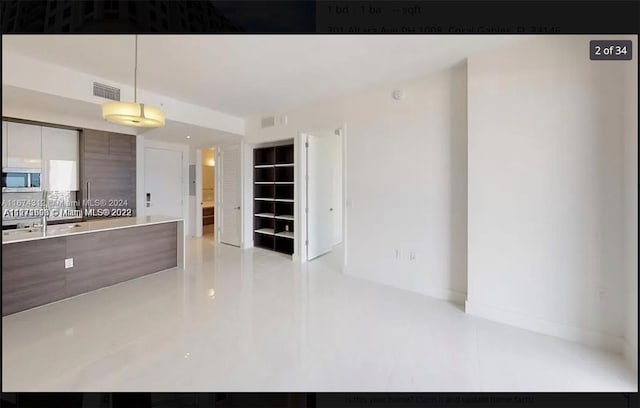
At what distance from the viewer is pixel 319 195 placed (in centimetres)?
527

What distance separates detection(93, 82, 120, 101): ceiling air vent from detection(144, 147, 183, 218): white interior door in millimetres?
2635

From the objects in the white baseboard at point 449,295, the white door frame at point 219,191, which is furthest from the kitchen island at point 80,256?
the white baseboard at point 449,295

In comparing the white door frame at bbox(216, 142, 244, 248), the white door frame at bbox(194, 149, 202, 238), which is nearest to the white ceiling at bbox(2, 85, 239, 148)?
the white door frame at bbox(216, 142, 244, 248)

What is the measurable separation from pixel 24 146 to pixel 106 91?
1.88 meters

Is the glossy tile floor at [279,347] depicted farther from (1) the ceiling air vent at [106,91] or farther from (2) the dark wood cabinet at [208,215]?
(2) the dark wood cabinet at [208,215]

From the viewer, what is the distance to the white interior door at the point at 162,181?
6258 mm

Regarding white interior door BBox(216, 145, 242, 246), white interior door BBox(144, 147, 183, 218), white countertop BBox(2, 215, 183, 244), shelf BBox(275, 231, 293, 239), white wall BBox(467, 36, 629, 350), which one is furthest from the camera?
white interior door BBox(144, 147, 183, 218)

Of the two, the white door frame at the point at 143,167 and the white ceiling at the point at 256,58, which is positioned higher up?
the white ceiling at the point at 256,58

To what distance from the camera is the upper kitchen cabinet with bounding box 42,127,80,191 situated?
14.8 feet

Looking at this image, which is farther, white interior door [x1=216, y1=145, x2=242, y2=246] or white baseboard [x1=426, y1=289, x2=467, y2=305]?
white interior door [x1=216, y1=145, x2=242, y2=246]

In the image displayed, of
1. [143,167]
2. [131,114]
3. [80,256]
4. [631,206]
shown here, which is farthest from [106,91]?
[631,206]

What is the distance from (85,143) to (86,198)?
0.90 meters

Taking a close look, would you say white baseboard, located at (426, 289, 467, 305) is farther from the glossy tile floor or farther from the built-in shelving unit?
the built-in shelving unit

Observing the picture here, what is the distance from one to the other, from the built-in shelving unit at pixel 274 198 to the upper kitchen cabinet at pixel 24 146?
329cm
